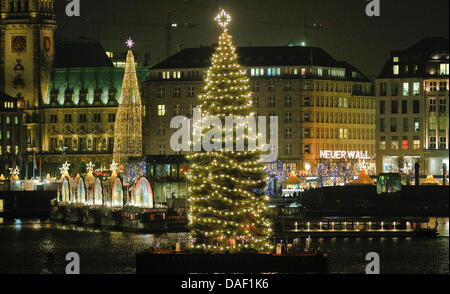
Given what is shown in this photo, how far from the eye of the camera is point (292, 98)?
150375mm

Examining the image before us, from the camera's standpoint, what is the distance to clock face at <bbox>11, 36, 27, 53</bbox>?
171 m

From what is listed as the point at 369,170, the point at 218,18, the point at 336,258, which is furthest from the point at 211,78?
the point at 369,170

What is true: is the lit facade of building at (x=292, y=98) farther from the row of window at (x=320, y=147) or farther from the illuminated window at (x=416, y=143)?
the illuminated window at (x=416, y=143)

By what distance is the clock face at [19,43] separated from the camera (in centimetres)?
17088

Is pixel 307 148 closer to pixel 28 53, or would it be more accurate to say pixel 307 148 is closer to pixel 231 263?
A: pixel 28 53

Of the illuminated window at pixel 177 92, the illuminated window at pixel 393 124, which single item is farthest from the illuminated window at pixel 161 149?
the illuminated window at pixel 393 124

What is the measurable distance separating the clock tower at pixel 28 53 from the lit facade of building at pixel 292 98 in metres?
23.5

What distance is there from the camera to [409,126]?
14812 cm

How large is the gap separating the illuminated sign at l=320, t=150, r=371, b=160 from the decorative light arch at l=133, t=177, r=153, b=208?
56.1m

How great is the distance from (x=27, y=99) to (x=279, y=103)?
38.8 m

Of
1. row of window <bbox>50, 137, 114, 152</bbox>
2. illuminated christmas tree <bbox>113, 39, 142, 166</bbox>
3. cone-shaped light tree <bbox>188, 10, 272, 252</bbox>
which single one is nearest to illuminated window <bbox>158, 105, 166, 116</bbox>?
row of window <bbox>50, 137, 114, 152</bbox>

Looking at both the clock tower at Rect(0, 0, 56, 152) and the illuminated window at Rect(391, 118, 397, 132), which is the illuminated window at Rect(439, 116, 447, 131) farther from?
the clock tower at Rect(0, 0, 56, 152)

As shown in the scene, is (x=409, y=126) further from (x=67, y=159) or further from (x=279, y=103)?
(x=67, y=159)

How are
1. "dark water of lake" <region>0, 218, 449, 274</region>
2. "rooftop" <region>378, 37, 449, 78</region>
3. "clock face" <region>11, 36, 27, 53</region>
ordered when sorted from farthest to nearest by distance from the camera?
1. "clock face" <region>11, 36, 27, 53</region>
2. "rooftop" <region>378, 37, 449, 78</region>
3. "dark water of lake" <region>0, 218, 449, 274</region>
